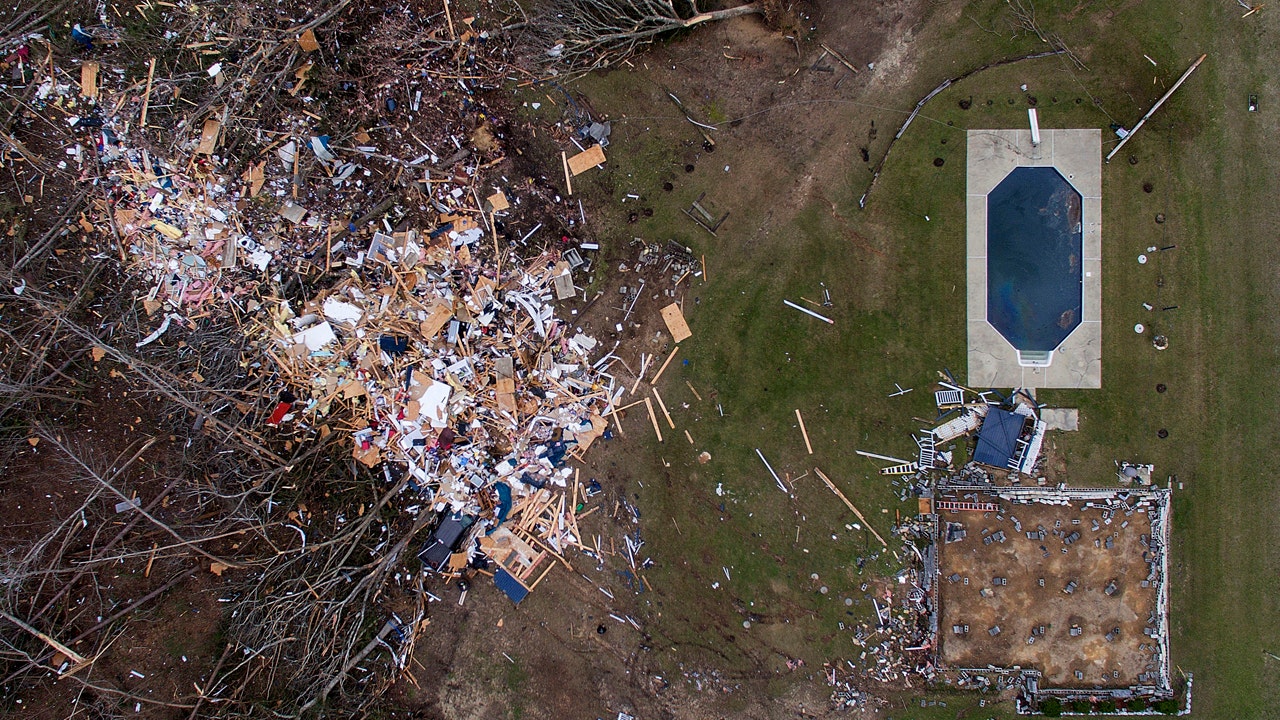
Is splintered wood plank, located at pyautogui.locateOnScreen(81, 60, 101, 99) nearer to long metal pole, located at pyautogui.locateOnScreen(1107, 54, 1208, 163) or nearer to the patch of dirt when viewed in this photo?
the patch of dirt

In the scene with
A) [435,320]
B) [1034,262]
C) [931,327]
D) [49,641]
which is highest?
[1034,262]

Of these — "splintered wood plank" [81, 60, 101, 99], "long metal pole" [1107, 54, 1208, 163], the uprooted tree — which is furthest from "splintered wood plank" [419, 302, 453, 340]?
"long metal pole" [1107, 54, 1208, 163]

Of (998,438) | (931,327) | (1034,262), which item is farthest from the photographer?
(1034,262)

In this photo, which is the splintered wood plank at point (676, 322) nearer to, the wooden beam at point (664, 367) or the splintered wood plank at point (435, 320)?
the wooden beam at point (664, 367)

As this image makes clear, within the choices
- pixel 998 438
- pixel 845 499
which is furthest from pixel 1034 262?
pixel 845 499

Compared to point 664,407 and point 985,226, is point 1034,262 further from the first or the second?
point 664,407
